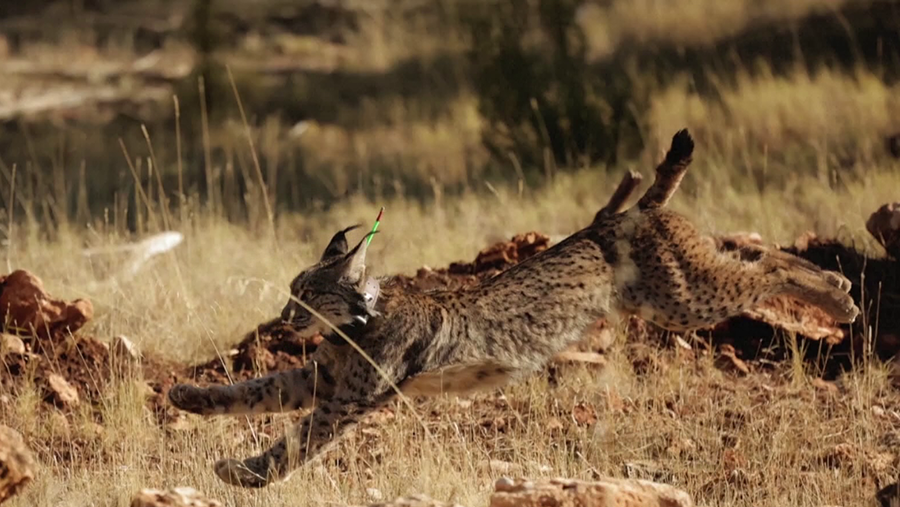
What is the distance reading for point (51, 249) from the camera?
10836mm

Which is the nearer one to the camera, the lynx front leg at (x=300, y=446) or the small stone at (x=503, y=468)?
the lynx front leg at (x=300, y=446)

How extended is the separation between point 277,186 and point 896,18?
742 centimetres

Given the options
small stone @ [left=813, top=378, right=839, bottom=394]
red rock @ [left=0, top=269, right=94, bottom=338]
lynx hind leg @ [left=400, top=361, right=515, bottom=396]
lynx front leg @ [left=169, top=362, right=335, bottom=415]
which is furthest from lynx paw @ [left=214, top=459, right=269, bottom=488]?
small stone @ [left=813, top=378, right=839, bottom=394]

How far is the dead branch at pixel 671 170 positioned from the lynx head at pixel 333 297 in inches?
62.9

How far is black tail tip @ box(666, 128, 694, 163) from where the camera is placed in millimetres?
7223

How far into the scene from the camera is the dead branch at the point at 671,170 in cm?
723

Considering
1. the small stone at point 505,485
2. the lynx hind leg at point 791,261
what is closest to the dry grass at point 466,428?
the lynx hind leg at point 791,261

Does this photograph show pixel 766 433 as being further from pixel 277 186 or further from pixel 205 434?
pixel 277 186

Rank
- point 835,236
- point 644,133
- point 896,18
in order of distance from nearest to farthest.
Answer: point 835,236, point 644,133, point 896,18

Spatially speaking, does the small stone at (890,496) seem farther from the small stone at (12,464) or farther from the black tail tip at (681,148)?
the small stone at (12,464)

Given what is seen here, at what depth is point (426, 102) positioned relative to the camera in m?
18.0

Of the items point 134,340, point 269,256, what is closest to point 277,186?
point 269,256

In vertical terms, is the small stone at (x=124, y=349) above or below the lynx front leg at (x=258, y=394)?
below

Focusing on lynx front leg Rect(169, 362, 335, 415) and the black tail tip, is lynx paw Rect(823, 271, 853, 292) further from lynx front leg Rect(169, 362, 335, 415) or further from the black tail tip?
lynx front leg Rect(169, 362, 335, 415)
